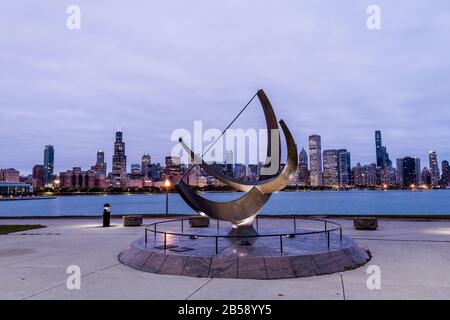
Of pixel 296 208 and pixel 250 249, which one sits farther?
pixel 296 208

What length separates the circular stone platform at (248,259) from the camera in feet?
26.2

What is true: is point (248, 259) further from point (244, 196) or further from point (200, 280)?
point (244, 196)

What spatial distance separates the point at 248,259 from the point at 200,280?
3.90ft

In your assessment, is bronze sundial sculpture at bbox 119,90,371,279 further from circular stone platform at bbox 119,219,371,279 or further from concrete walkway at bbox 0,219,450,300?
concrete walkway at bbox 0,219,450,300

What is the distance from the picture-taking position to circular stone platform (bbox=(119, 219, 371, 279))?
797 cm

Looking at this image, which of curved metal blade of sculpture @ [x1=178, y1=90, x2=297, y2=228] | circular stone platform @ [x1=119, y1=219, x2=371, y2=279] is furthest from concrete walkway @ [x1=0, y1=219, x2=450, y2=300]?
curved metal blade of sculpture @ [x1=178, y1=90, x2=297, y2=228]

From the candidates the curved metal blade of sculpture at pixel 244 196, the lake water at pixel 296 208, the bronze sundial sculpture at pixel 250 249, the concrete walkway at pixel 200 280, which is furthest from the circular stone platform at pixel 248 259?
the lake water at pixel 296 208

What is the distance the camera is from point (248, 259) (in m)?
8.14

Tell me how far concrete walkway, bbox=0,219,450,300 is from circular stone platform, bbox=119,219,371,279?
303 mm

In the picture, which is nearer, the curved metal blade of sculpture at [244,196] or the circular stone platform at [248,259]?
the circular stone platform at [248,259]

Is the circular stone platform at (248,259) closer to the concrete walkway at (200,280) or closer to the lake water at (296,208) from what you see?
the concrete walkway at (200,280)

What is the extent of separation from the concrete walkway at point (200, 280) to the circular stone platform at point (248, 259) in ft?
0.99

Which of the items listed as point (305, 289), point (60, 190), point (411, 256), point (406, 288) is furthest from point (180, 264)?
point (60, 190)

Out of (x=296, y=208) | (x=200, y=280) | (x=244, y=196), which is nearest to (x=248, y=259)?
(x=200, y=280)
